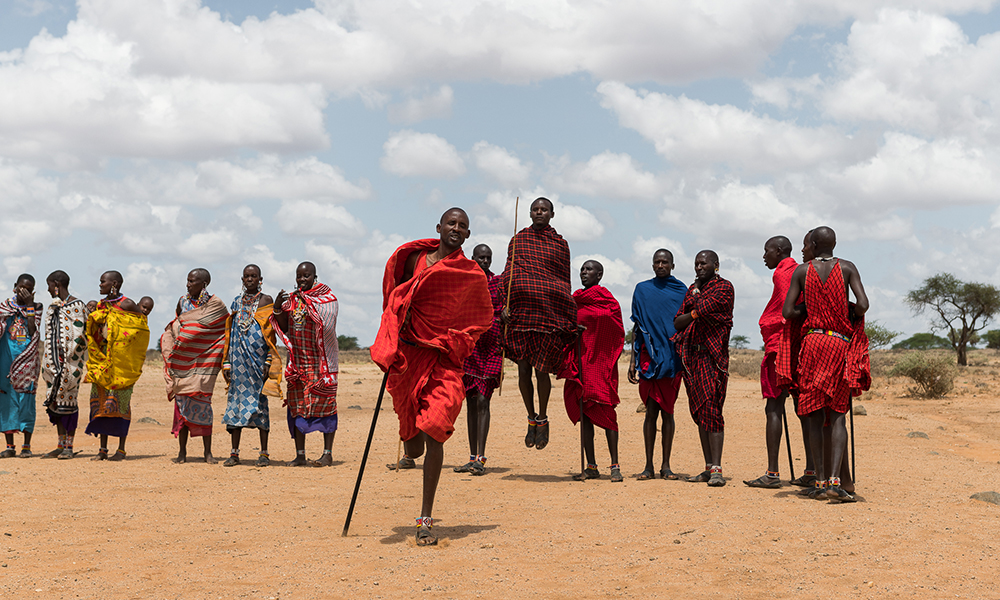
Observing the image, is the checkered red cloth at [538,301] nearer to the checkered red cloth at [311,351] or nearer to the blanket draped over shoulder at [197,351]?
the checkered red cloth at [311,351]

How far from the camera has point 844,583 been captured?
491cm

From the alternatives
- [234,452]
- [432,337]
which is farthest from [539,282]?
[234,452]

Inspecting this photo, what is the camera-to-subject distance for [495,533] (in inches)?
250

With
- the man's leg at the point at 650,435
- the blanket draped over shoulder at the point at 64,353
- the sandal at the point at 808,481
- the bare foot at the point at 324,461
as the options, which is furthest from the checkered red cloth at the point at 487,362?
the blanket draped over shoulder at the point at 64,353

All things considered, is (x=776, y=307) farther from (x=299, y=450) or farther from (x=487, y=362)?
(x=299, y=450)

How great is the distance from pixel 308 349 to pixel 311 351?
0.04 m

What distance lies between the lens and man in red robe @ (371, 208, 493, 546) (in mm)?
6113

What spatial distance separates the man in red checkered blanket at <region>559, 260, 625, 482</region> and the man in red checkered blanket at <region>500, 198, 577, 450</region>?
10.2 inches

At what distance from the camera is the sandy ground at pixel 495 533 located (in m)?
4.98

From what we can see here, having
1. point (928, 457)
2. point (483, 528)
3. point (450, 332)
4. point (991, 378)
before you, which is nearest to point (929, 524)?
point (483, 528)

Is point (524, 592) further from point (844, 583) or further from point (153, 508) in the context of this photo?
point (153, 508)

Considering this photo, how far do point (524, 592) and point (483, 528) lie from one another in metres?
1.78

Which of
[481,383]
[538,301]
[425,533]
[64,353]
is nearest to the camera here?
[425,533]

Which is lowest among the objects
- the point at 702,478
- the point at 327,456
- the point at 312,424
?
the point at 327,456
